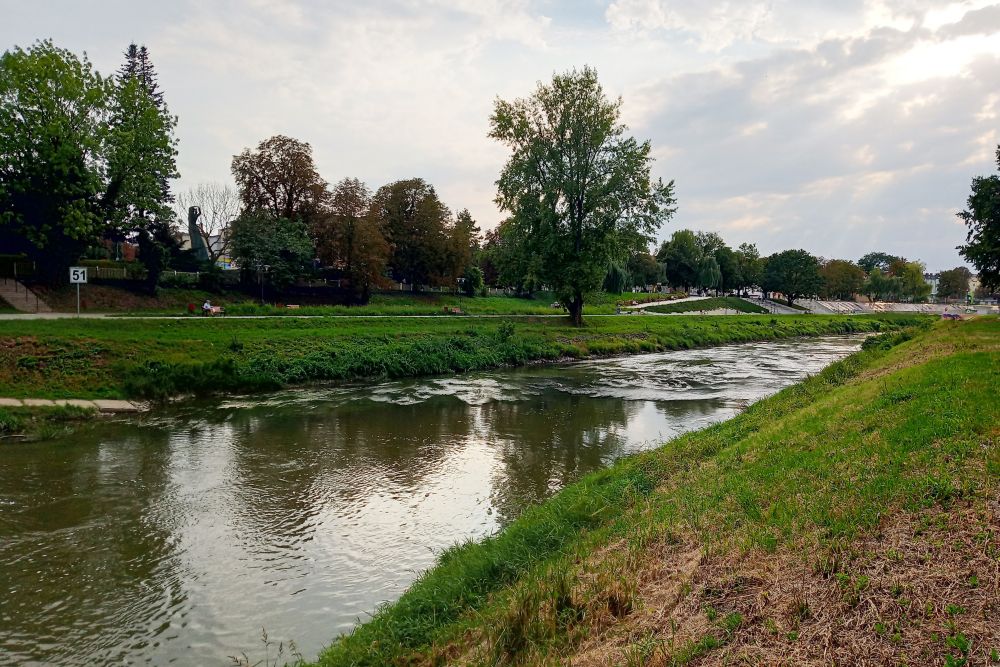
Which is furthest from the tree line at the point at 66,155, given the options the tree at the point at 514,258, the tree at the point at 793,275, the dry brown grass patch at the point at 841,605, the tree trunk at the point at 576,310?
the tree at the point at 793,275

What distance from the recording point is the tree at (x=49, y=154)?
109 feet

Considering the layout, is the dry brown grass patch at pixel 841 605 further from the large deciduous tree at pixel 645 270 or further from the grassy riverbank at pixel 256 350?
the large deciduous tree at pixel 645 270

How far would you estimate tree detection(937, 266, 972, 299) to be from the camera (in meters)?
153

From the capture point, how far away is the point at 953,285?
152m

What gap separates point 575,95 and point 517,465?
32488mm

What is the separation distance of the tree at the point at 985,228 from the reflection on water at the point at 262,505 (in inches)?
1048

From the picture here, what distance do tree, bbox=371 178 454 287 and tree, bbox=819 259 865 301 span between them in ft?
301

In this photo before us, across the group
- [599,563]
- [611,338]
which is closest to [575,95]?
[611,338]

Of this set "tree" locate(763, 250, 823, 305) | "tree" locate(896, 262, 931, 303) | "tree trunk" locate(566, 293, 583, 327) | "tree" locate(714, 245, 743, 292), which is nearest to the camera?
"tree trunk" locate(566, 293, 583, 327)

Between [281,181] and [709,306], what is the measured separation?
191ft

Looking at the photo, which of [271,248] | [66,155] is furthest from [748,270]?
[66,155]

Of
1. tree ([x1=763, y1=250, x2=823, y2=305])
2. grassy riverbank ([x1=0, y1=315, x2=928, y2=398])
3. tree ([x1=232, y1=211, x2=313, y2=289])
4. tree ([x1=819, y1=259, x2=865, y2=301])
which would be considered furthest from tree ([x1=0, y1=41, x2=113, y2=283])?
tree ([x1=819, y1=259, x2=865, y2=301])

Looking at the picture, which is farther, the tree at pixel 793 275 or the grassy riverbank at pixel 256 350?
the tree at pixel 793 275

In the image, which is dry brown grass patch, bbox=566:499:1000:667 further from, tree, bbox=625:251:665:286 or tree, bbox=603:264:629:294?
tree, bbox=625:251:665:286
